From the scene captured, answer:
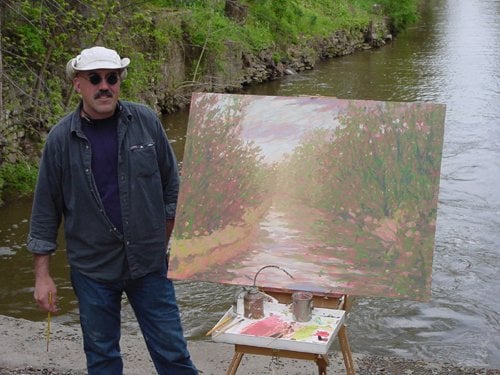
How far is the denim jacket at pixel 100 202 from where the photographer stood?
3.27 meters

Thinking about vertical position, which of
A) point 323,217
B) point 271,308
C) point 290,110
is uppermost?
point 290,110

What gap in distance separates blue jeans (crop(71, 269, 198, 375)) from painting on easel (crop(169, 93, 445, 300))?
8.5 inches

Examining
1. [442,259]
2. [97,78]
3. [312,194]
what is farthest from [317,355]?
[442,259]

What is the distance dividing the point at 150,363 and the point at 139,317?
4.54 ft

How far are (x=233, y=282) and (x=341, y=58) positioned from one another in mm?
21417

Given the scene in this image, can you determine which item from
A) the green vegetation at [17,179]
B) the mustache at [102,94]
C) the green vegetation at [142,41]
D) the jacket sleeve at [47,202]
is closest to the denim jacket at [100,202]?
the jacket sleeve at [47,202]

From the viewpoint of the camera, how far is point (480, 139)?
14.3 meters

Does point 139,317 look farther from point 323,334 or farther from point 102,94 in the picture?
point 102,94

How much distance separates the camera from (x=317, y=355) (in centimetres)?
321

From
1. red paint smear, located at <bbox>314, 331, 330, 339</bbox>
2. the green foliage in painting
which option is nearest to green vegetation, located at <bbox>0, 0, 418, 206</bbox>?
the green foliage in painting

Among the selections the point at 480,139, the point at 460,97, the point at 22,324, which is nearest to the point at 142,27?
the point at 480,139

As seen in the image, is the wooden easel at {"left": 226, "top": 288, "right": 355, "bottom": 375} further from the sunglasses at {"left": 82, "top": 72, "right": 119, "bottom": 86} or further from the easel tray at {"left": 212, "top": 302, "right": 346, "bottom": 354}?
the sunglasses at {"left": 82, "top": 72, "right": 119, "bottom": 86}

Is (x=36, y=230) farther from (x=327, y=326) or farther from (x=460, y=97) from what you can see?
(x=460, y=97)

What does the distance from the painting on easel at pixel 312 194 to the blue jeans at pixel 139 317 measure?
216 mm
